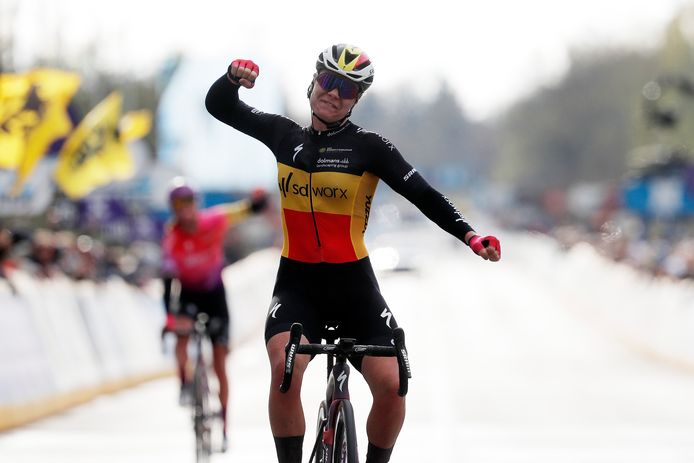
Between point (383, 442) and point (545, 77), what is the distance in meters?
120

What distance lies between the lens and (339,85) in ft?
24.1

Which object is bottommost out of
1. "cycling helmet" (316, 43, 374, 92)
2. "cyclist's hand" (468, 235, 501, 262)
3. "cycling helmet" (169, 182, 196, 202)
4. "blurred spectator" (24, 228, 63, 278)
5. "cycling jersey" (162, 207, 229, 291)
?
"cyclist's hand" (468, 235, 501, 262)

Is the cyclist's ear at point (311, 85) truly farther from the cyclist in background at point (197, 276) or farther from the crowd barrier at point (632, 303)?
the crowd barrier at point (632, 303)

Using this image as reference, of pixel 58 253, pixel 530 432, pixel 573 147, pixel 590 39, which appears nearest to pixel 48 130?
pixel 58 253

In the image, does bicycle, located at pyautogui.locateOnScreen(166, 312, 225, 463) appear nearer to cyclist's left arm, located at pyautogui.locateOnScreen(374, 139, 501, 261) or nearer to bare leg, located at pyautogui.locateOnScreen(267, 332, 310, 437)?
bare leg, located at pyautogui.locateOnScreen(267, 332, 310, 437)

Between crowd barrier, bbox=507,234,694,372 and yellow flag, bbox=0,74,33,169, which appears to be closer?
yellow flag, bbox=0,74,33,169

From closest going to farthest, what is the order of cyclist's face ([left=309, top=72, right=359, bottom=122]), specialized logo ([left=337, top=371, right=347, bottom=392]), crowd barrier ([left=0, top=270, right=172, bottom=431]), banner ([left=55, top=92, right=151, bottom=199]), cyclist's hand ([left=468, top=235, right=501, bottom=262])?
1. cyclist's hand ([left=468, top=235, right=501, bottom=262])
2. specialized logo ([left=337, top=371, right=347, bottom=392])
3. cyclist's face ([left=309, top=72, right=359, bottom=122])
4. crowd barrier ([left=0, top=270, right=172, bottom=431])
5. banner ([left=55, top=92, right=151, bottom=199])

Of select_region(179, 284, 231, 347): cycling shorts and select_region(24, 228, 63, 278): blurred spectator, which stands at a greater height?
select_region(24, 228, 63, 278): blurred spectator

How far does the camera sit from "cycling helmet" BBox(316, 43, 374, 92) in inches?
289

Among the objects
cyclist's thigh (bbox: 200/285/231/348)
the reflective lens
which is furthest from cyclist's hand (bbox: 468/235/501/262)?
cyclist's thigh (bbox: 200/285/231/348)

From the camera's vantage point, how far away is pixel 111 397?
63.3 feet

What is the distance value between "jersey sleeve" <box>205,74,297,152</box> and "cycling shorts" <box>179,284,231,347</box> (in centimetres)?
457

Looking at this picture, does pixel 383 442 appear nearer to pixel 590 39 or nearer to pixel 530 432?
pixel 530 432

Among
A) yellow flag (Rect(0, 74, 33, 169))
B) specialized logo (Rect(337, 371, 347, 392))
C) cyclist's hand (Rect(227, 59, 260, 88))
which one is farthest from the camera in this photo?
yellow flag (Rect(0, 74, 33, 169))
